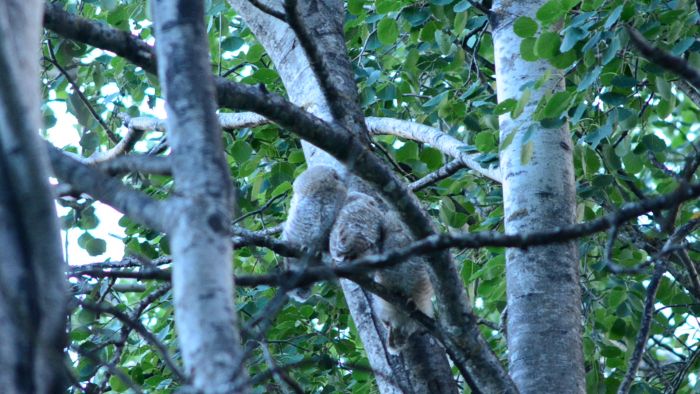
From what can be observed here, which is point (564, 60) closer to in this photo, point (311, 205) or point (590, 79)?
point (590, 79)

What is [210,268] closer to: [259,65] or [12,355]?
[12,355]

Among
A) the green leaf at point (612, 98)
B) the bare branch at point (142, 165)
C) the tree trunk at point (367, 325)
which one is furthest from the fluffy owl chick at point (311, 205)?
the bare branch at point (142, 165)

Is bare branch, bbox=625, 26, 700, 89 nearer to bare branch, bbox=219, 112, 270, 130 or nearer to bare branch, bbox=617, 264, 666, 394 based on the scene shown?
bare branch, bbox=617, 264, 666, 394

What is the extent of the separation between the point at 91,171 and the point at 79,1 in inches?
139

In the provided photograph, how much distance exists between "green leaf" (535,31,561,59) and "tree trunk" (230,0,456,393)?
0.74m

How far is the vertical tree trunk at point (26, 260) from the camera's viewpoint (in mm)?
1160

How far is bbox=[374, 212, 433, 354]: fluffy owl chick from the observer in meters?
2.99

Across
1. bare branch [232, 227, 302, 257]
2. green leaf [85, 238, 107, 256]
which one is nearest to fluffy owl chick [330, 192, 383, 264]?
bare branch [232, 227, 302, 257]

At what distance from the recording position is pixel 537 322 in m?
3.11

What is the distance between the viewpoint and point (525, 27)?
336cm

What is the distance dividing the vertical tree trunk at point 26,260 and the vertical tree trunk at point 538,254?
Answer: 209 centimetres

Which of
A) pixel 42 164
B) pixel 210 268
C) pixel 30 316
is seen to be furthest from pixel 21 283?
pixel 210 268

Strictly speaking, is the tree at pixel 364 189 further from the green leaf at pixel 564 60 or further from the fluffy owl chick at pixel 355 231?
the fluffy owl chick at pixel 355 231

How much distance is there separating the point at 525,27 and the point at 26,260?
2.48 m
